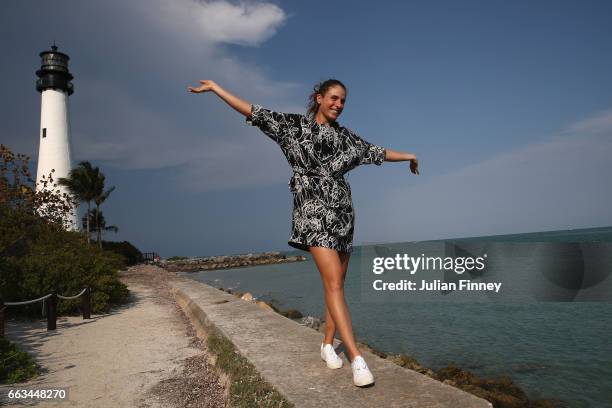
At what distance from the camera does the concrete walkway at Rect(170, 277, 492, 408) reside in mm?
2254

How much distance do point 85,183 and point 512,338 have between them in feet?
116

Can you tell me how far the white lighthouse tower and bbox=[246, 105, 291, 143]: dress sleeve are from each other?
29090 millimetres

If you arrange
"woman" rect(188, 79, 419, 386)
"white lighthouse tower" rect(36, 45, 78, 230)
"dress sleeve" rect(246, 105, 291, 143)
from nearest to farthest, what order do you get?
"woman" rect(188, 79, 419, 386) → "dress sleeve" rect(246, 105, 291, 143) → "white lighthouse tower" rect(36, 45, 78, 230)

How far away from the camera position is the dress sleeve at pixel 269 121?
265 centimetres

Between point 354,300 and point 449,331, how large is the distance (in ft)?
22.4

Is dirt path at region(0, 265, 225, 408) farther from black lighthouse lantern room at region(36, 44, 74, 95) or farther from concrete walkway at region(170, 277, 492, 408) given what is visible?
black lighthouse lantern room at region(36, 44, 74, 95)

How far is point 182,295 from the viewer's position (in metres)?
9.61

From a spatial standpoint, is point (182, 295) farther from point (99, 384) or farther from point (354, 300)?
point (354, 300)

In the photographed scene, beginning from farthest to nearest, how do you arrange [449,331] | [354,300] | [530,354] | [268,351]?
1. [354,300]
2. [449,331]
3. [530,354]
4. [268,351]

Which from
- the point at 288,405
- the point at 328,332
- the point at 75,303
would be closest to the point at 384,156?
the point at 328,332

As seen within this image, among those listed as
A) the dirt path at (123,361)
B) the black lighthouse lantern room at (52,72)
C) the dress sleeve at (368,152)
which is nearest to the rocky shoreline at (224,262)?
the black lighthouse lantern room at (52,72)

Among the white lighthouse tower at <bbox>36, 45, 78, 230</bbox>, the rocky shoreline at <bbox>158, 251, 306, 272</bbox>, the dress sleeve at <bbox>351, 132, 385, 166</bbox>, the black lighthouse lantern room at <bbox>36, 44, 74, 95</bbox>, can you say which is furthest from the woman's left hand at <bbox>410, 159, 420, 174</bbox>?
the rocky shoreline at <bbox>158, 251, 306, 272</bbox>

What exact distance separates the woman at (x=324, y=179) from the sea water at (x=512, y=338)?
582 centimetres

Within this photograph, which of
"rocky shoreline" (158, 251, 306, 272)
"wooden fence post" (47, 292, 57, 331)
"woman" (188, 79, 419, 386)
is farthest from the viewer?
"rocky shoreline" (158, 251, 306, 272)
